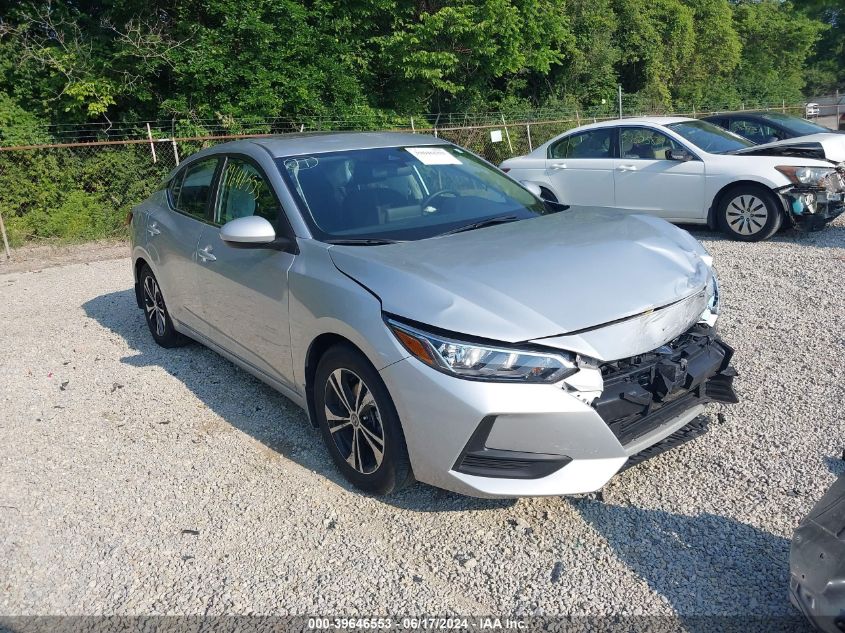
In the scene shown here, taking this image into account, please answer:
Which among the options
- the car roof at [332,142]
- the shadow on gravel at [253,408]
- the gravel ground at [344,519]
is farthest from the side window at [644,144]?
the shadow on gravel at [253,408]

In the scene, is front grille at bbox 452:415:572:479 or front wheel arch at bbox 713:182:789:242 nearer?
front grille at bbox 452:415:572:479

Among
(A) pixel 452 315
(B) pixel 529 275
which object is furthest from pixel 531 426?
(B) pixel 529 275

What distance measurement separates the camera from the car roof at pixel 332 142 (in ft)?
14.0

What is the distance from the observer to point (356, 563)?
118 inches

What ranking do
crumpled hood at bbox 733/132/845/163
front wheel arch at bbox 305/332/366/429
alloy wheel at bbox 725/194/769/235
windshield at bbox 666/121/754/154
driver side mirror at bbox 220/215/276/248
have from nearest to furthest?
front wheel arch at bbox 305/332/366/429, driver side mirror at bbox 220/215/276/248, alloy wheel at bbox 725/194/769/235, crumpled hood at bbox 733/132/845/163, windshield at bbox 666/121/754/154

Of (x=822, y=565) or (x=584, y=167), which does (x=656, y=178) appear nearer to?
(x=584, y=167)

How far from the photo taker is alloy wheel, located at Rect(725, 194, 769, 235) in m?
8.43

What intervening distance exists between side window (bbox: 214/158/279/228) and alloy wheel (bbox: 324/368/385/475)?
3.44 ft

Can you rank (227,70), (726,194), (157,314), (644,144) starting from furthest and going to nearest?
(227,70), (644,144), (726,194), (157,314)

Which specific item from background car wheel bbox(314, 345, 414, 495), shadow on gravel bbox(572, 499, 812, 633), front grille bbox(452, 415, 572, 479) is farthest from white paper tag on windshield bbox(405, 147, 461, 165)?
shadow on gravel bbox(572, 499, 812, 633)

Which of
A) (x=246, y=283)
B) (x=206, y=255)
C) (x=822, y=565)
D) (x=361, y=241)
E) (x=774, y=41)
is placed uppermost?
(x=774, y=41)

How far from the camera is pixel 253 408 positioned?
4.62 metres

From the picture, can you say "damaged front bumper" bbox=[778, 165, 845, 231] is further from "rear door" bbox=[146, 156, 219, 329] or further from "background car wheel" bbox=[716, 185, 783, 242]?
"rear door" bbox=[146, 156, 219, 329]

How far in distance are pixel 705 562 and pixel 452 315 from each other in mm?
1417
